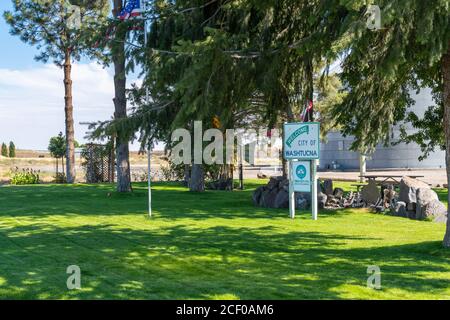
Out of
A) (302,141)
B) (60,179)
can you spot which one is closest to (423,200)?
(302,141)

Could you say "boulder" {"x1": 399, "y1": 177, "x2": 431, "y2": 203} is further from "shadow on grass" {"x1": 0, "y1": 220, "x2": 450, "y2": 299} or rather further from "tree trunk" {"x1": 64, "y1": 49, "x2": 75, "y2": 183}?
"tree trunk" {"x1": 64, "y1": 49, "x2": 75, "y2": 183}

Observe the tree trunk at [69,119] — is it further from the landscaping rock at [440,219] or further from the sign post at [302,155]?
the landscaping rock at [440,219]

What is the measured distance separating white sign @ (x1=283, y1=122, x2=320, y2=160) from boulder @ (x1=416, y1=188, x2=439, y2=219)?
3.03 m

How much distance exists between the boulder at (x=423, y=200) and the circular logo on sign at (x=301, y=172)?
313 centimetres

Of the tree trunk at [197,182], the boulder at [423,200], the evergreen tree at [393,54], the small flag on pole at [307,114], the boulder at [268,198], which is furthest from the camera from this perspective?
the tree trunk at [197,182]

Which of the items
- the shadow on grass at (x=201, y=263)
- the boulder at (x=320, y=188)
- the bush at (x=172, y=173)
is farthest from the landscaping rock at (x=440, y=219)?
the bush at (x=172, y=173)

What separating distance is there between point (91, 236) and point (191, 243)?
224 centimetres

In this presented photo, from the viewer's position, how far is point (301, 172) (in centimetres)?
1473

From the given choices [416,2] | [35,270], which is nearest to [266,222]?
[35,270]

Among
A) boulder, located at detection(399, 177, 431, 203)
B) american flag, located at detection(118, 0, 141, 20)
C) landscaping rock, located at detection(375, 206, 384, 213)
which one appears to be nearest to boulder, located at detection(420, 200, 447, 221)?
boulder, located at detection(399, 177, 431, 203)

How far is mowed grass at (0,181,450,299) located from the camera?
6.68 meters

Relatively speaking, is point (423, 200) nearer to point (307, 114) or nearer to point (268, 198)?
point (307, 114)

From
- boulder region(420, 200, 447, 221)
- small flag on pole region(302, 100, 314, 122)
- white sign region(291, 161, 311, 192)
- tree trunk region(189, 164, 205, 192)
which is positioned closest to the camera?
boulder region(420, 200, 447, 221)

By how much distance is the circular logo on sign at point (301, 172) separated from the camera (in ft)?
48.1
